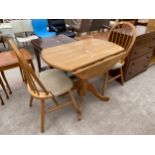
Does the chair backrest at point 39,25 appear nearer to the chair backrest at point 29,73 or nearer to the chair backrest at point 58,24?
the chair backrest at point 58,24

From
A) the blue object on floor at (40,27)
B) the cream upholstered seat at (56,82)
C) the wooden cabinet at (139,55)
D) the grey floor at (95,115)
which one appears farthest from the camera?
the blue object on floor at (40,27)

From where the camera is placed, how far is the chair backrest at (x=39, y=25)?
3.40 meters

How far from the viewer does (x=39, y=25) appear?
3.49 meters

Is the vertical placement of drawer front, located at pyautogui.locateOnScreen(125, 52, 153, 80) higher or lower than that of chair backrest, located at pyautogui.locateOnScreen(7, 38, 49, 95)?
lower

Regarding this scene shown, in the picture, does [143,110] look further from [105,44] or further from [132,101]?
[105,44]

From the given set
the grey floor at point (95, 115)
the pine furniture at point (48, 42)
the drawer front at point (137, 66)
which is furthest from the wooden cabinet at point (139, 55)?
the pine furniture at point (48, 42)

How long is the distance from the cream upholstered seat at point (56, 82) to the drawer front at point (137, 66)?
1.12 meters

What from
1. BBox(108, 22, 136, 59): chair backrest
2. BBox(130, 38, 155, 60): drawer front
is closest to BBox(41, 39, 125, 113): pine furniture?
BBox(108, 22, 136, 59): chair backrest

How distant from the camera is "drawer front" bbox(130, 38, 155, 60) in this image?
206cm

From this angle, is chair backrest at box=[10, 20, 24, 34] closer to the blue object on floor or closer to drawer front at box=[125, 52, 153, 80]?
the blue object on floor

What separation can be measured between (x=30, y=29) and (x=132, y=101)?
3.10 m

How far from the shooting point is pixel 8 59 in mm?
1898

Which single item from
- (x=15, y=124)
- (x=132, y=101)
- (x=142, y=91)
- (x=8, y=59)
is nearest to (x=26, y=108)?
(x=15, y=124)

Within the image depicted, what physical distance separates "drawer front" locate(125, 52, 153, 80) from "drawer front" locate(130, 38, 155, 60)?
0.09 metres
